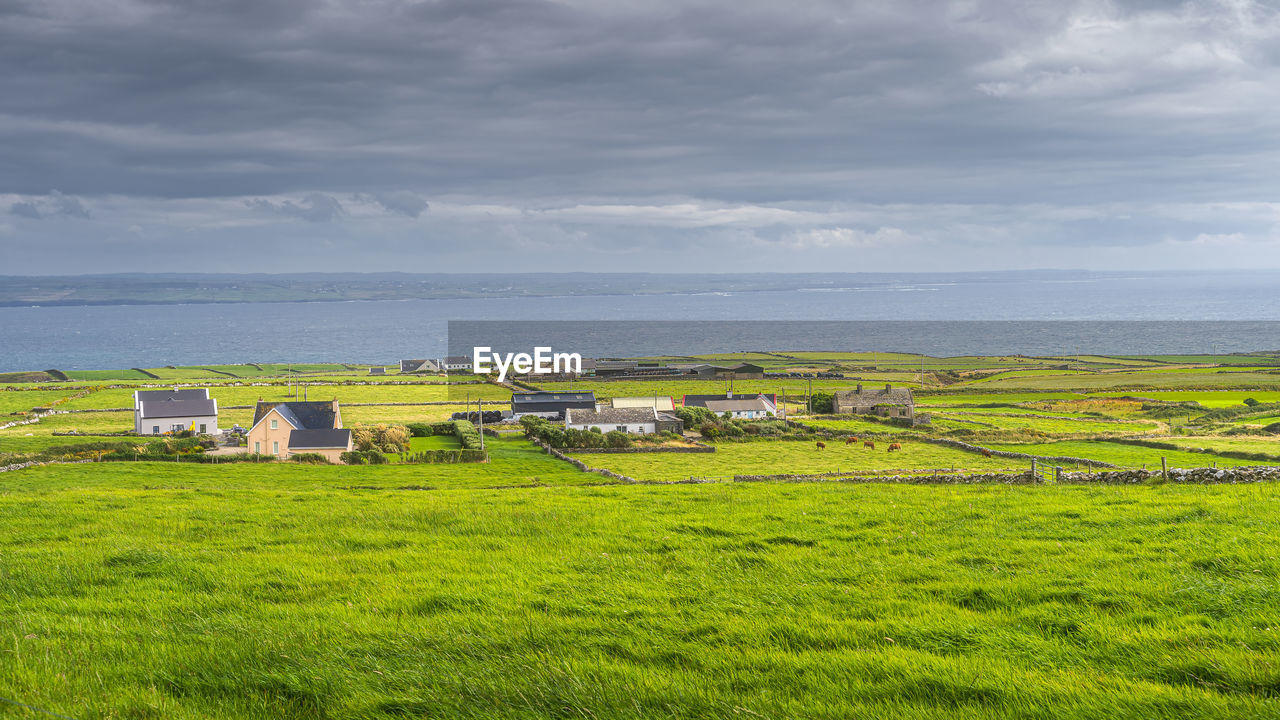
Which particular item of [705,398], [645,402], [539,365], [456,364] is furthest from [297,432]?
[456,364]

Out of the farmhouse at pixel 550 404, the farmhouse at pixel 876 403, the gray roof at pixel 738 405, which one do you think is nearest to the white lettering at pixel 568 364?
the farmhouse at pixel 550 404

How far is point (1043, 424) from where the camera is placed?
77.6m

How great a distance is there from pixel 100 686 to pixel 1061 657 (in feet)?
27.0

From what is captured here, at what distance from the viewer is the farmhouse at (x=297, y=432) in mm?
57938

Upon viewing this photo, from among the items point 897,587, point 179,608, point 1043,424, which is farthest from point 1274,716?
point 1043,424

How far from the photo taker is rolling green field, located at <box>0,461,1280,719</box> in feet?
21.5

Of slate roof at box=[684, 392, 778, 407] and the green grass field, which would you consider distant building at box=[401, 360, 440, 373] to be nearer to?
slate roof at box=[684, 392, 778, 407]

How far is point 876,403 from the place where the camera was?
9194 cm

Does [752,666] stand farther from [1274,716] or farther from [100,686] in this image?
[100,686]

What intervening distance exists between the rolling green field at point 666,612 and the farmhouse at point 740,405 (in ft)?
233

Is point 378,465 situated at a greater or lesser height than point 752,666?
lesser

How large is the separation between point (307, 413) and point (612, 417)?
27.5 meters

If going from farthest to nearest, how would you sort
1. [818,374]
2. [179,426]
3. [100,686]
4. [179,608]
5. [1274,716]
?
[818,374], [179,426], [179,608], [100,686], [1274,716]

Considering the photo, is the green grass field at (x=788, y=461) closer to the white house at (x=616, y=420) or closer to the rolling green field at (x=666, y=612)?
the white house at (x=616, y=420)
